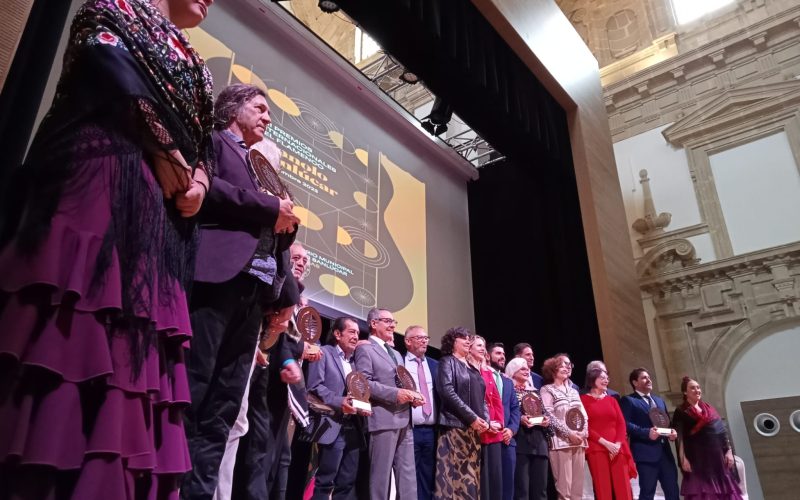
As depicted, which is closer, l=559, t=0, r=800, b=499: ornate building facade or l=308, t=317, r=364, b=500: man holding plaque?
l=308, t=317, r=364, b=500: man holding plaque

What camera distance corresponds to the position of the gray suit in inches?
138

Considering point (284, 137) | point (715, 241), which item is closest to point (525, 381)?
point (284, 137)

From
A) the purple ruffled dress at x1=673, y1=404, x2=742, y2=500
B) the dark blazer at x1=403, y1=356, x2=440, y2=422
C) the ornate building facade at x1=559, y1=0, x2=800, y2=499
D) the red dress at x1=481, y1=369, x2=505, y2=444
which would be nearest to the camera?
the red dress at x1=481, y1=369, x2=505, y2=444

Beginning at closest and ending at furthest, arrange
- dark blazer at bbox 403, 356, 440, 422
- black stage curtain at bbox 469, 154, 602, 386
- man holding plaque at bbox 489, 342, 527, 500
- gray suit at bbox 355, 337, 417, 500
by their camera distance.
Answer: gray suit at bbox 355, 337, 417, 500, man holding plaque at bbox 489, 342, 527, 500, dark blazer at bbox 403, 356, 440, 422, black stage curtain at bbox 469, 154, 602, 386

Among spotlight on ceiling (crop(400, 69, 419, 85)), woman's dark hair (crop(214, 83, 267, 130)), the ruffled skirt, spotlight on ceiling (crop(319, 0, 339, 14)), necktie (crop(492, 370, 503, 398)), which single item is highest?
spotlight on ceiling (crop(400, 69, 419, 85))

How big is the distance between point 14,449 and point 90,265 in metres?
0.30

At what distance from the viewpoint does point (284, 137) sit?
5039 mm

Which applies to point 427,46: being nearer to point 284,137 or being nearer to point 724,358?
point 284,137

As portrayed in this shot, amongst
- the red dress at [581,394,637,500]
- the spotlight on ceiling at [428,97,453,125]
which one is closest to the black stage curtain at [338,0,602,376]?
the spotlight on ceiling at [428,97,453,125]

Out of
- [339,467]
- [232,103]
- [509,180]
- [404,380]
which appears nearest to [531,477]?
[404,380]

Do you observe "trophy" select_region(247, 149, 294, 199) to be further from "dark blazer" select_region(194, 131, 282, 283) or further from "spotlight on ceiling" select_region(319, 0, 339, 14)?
"spotlight on ceiling" select_region(319, 0, 339, 14)

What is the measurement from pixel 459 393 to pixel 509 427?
561mm

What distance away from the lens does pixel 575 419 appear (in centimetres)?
451

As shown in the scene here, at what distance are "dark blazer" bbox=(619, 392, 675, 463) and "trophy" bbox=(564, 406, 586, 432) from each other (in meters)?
0.92
